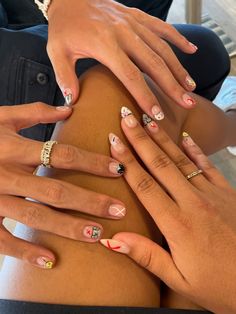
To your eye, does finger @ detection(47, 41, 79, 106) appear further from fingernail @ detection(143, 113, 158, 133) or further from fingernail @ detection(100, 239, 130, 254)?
fingernail @ detection(100, 239, 130, 254)

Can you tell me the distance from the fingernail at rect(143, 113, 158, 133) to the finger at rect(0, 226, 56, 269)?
23 centimetres

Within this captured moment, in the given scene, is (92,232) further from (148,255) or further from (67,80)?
(67,80)

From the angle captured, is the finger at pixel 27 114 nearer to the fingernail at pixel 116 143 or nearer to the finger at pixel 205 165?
the fingernail at pixel 116 143

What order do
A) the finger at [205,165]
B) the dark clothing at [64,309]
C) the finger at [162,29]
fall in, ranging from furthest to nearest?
the finger at [162,29] → the finger at [205,165] → the dark clothing at [64,309]

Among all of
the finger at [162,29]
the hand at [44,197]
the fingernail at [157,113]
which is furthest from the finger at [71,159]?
the finger at [162,29]

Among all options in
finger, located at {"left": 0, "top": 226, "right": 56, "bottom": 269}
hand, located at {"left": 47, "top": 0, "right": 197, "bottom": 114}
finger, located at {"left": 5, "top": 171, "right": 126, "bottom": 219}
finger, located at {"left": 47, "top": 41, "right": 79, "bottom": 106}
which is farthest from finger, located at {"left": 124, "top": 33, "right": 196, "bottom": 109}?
finger, located at {"left": 0, "top": 226, "right": 56, "bottom": 269}

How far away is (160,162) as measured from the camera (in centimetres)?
60

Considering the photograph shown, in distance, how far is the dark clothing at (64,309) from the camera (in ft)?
1.71

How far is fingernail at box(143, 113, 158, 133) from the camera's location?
0.64 metres

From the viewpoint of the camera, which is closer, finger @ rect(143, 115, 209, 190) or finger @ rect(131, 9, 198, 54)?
finger @ rect(143, 115, 209, 190)

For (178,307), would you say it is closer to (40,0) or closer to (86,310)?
(86,310)

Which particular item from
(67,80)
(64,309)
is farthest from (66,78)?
(64,309)

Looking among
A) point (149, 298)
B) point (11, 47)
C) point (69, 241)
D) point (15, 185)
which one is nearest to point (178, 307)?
point (149, 298)

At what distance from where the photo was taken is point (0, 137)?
0.61 meters
